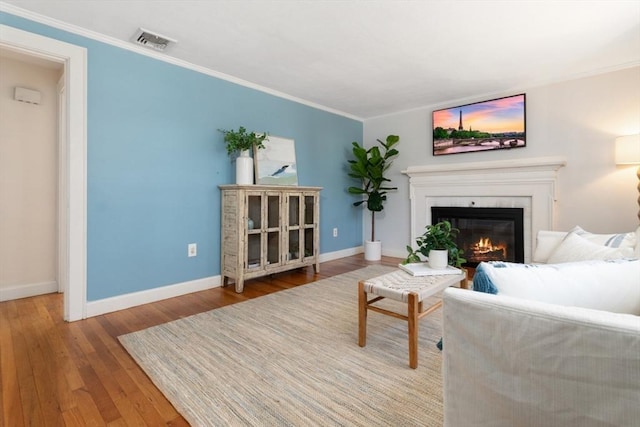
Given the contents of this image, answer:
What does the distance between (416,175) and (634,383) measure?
13.0ft

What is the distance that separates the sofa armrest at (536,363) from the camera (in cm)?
60

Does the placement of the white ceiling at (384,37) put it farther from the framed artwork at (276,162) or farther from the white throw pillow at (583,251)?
the white throw pillow at (583,251)

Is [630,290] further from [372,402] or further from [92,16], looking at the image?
[92,16]

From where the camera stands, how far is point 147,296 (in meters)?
2.70

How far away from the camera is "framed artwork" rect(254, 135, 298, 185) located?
345cm

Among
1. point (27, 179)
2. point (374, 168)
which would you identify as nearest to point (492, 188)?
point (374, 168)

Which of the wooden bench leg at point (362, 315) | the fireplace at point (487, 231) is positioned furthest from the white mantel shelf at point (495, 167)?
the wooden bench leg at point (362, 315)

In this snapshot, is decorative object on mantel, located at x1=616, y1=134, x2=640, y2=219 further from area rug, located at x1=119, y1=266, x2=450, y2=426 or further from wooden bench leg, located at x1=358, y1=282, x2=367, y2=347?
wooden bench leg, located at x1=358, y1=282, x2=367, y2=347

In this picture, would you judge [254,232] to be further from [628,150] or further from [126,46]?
[628,150]

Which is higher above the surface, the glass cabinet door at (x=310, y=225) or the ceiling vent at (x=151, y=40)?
the ceiling vent at (x=151, y=40)

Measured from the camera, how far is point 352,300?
2736 millimetres

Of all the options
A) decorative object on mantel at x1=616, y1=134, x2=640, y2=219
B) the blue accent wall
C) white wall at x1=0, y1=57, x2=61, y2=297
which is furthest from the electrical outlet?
decorative object on mantel at x1=616, y1=134, x2=640, y2=219

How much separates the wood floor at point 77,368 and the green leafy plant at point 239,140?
59.4 inches

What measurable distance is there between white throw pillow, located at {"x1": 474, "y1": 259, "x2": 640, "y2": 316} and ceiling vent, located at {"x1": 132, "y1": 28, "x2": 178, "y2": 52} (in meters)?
2.77
